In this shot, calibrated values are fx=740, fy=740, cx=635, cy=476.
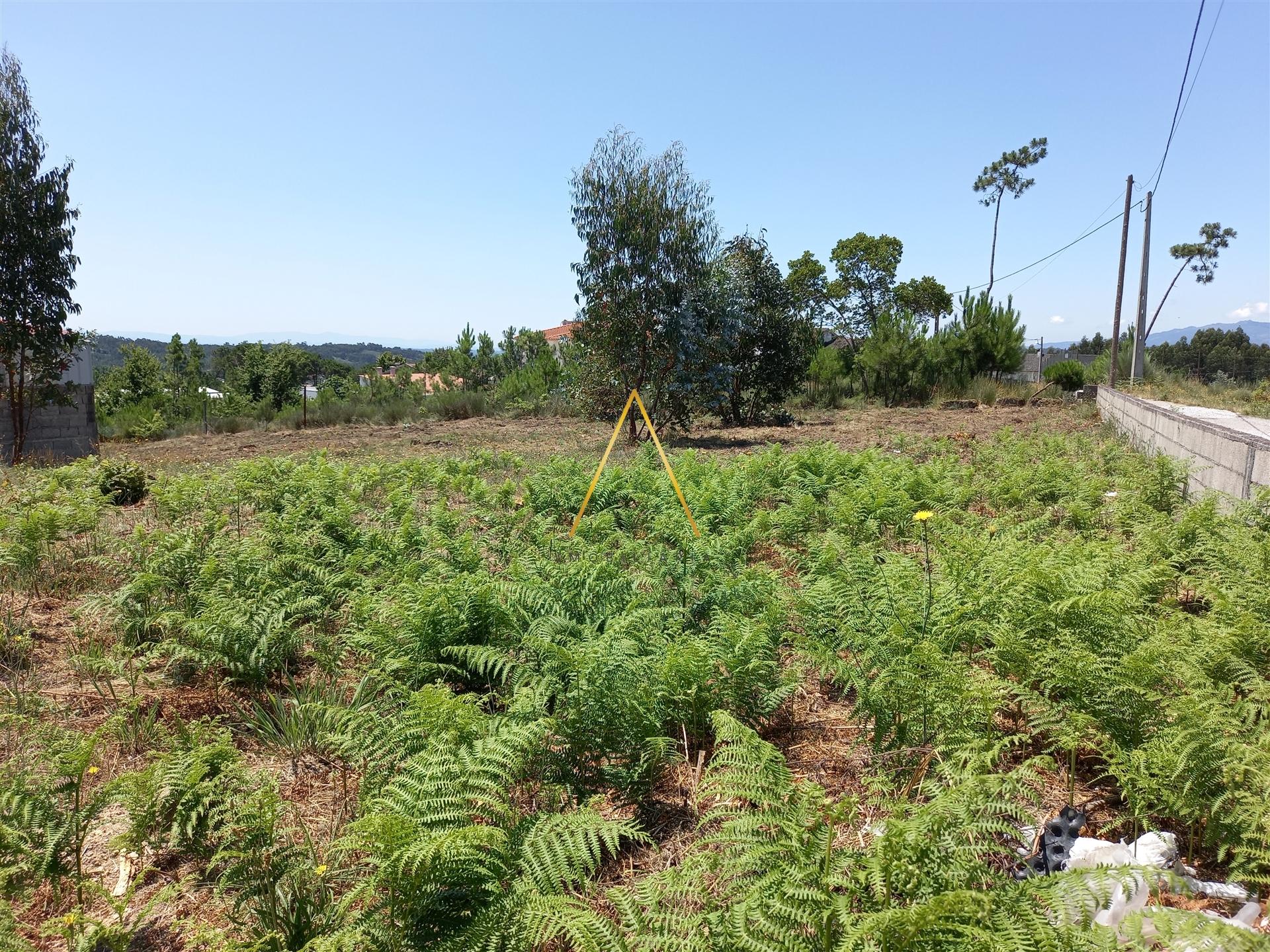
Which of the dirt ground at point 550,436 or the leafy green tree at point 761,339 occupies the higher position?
the leafy green tree at point 761,339

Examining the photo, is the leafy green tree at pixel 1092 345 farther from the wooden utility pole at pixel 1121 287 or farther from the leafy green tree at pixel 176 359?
the leafy green tree at pixel 176 359

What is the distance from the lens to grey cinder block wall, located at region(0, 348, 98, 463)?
14033 mm

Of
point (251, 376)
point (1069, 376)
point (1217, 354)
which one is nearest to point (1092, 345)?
point (1217, 354)

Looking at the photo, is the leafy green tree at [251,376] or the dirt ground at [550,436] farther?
the leafy green tree at [251,376]

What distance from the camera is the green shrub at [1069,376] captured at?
31125 millimetres

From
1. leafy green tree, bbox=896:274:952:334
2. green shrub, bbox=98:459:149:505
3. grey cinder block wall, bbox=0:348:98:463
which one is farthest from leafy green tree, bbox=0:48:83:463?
leafy green tree, bbox=896:274:952:334

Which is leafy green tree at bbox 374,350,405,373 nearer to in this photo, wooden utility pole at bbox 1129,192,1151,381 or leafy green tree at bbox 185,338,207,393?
leafy green tree at bbox 185,338,207,393

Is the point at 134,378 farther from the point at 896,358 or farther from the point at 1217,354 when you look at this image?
the point at 1217,354

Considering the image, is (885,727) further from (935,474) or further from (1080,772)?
(935,474)

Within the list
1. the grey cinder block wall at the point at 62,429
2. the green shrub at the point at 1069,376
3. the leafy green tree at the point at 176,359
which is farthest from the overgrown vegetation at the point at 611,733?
the leafy green tree at the point at 176,359

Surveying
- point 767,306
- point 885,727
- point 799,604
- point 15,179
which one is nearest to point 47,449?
point 15,179

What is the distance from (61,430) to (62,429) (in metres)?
0.03

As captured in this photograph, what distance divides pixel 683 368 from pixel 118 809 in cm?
1583

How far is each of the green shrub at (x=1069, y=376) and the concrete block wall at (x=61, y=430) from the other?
1293 inches
